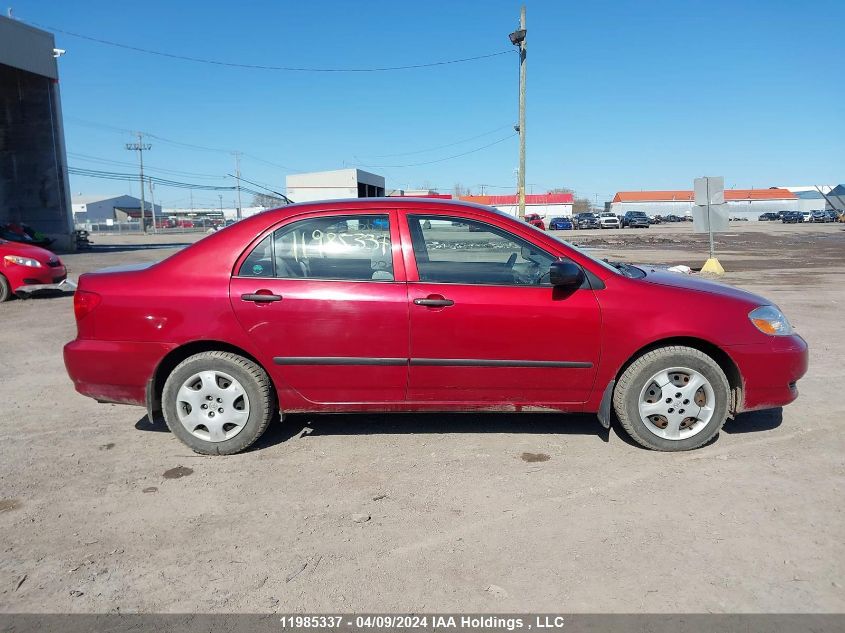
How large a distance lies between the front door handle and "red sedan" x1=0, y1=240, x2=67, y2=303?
991cm

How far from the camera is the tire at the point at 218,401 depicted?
12.8 ft

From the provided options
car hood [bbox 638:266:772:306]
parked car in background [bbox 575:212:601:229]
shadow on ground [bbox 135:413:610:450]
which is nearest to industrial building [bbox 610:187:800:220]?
parked car in background [bbox 575:212:601:229]

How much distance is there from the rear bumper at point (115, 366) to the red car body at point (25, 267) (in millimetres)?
8293

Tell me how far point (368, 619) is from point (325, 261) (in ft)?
7.35

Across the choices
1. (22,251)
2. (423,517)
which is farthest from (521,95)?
(423,517)

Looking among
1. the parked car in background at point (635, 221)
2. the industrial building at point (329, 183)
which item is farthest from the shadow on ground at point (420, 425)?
the parked car in background at point (635, 221)

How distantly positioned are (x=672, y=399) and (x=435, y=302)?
65.2 inches

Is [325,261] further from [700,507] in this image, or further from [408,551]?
[700,507]

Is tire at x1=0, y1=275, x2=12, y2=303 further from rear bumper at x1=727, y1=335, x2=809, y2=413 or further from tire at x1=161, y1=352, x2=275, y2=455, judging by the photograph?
rear bumper at x1=727, y1=335, x2=809, y2=413

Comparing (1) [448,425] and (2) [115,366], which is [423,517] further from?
(2) [115,366]

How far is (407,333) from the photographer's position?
3838 millimetres

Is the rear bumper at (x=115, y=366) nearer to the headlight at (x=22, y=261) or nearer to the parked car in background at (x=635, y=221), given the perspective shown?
the headlight at (x=22, y=261)

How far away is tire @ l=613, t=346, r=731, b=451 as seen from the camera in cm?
387

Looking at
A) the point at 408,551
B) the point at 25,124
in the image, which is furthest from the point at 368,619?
the point at 25,124
